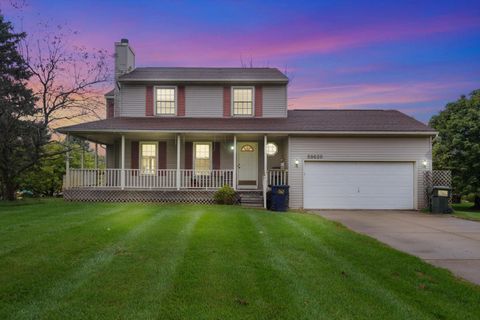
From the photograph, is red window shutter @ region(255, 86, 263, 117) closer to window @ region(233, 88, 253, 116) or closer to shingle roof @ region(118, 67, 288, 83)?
window @ region(233, 88, 253, 116)

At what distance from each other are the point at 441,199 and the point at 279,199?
22.0 feet

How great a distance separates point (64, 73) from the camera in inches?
569

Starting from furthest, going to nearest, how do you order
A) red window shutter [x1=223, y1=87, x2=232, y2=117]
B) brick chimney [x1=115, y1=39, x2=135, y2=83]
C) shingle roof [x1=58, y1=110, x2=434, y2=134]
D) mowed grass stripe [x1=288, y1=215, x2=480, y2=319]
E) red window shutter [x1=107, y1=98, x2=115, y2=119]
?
red window shutter [x1=107, y1=98, x2=115, y2=119] < brick chimney [x1=115, y1=39, x2=135, y2=83] < red window shutter [x1=223, y1=87, x2=232, y2=117] < shingle roof [x1=58, y1=110, x2=434, y2=134] < mowed grass stripe [x1=288, y1=215, x2=480, y2=319]

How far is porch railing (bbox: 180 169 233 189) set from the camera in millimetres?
13711

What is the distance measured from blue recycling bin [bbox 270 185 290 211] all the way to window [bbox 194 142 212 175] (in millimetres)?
4113

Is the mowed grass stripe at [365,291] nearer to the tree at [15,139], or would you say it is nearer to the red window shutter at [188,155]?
the red window shutter at [188,155]

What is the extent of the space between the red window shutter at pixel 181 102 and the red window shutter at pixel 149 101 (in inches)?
54.2

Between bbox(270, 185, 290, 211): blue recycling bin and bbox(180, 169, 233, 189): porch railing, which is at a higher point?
bbox(180, 169, 233, 189): porch railing

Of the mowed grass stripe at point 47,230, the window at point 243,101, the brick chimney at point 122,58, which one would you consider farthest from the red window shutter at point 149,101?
the mowed grass stripe at point 47,230

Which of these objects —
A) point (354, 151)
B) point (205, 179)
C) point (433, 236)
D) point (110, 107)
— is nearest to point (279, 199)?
point (205, 179)

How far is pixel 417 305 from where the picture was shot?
353 centimetres

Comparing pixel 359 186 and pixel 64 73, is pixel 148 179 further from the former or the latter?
pixel 359 186

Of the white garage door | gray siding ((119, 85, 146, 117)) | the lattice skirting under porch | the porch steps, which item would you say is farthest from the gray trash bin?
gray siding ((119, 85, 146, 117))

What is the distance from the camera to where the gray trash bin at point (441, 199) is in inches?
486
